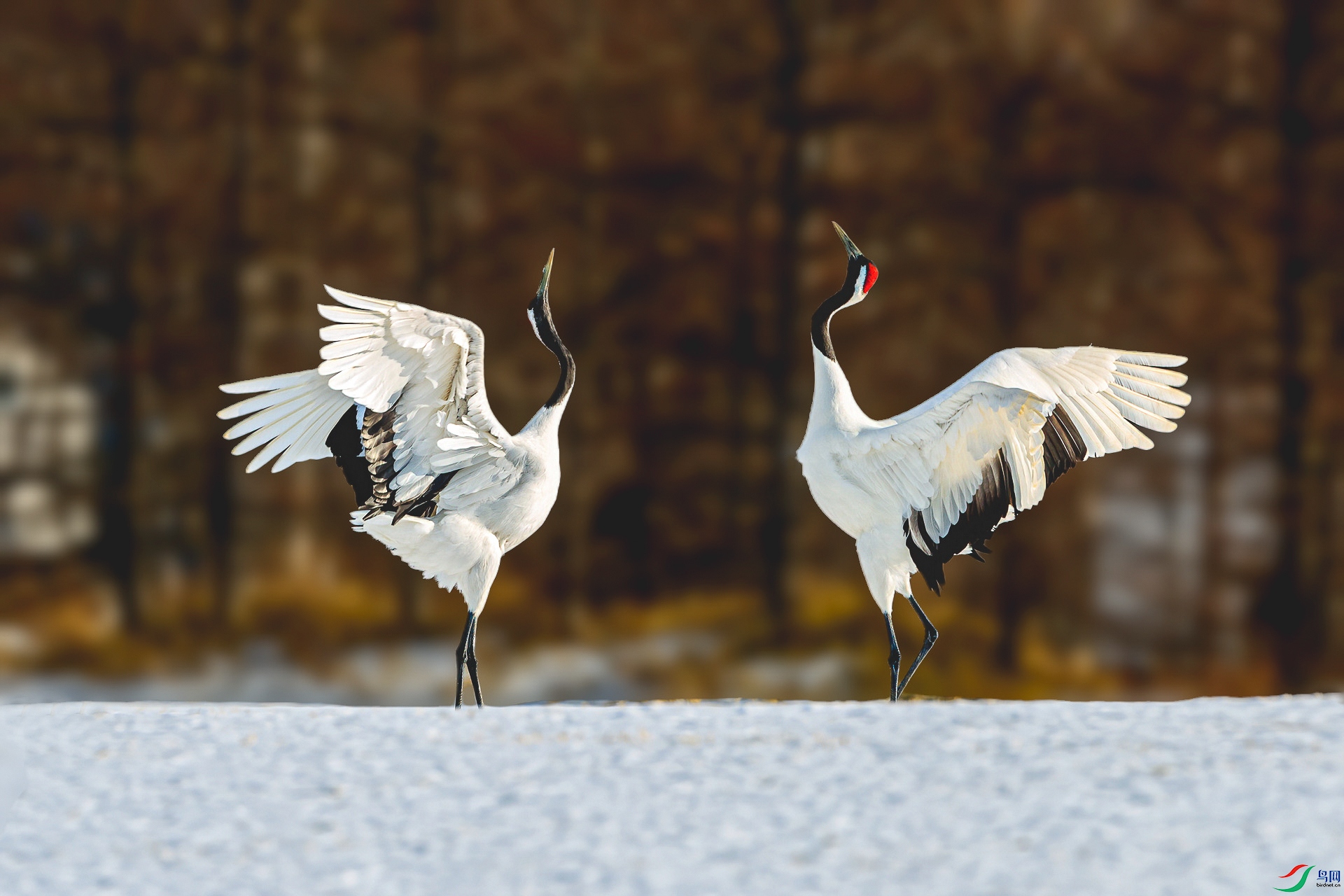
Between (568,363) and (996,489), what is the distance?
1583mm

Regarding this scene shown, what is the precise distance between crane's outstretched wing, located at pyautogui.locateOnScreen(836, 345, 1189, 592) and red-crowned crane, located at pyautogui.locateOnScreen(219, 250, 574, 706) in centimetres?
115

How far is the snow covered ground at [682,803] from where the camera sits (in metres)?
3.11

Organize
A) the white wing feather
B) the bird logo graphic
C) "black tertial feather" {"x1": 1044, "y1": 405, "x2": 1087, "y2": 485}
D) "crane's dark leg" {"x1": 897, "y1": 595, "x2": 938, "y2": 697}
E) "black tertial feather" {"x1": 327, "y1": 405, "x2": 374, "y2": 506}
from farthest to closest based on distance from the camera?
"crane's dark leg" {"x1": 897, "y1": 595, "x2": 938, "y2": 697} → "black tertial feather" {"x1": 327, "y1": 405, "x2": 374, "y2": 506} → "black tertial feather" {"x1": 1044, "y1": 405, "x2": 1087, "y2": 485} → the white wing feather → the bird logo graphic

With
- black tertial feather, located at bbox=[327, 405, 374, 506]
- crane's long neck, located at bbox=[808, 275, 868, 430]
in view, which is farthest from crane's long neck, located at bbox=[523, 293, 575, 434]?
crane's long neck, located at bbox=[808, 275, 868, 430]

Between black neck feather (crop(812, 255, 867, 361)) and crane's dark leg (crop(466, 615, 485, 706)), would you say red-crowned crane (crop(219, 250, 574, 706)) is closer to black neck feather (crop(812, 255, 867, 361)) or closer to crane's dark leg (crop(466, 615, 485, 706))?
crane's dark leg (crop(466, 615, 485, 706))

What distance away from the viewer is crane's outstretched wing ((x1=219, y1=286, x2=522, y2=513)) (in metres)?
4.45

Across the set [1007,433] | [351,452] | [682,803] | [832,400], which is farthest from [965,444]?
[351,452]

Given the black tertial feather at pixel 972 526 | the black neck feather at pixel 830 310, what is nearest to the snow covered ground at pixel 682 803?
the black tertial feather at pixel 972 526

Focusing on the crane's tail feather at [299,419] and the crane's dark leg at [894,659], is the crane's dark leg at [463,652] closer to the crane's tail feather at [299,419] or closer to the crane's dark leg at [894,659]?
the crane's tail feather at [299,419]

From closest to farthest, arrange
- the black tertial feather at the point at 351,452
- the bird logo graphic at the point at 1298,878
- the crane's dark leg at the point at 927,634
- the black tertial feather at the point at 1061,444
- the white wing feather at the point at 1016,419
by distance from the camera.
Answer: the bird logo graphic at the point at 1298,878 → the white wing feather at the point at 1016,419 → the black tertial feather at the point at 1061,444 → the black tertial feather at the point at 351,452 → the crane's dark leg at the point at 927,634

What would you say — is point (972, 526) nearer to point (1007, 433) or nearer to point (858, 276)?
point (1007, 433)

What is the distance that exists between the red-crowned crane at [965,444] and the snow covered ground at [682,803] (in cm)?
67

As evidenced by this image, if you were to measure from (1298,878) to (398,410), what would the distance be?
3.02m

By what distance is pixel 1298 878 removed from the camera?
3.15m
